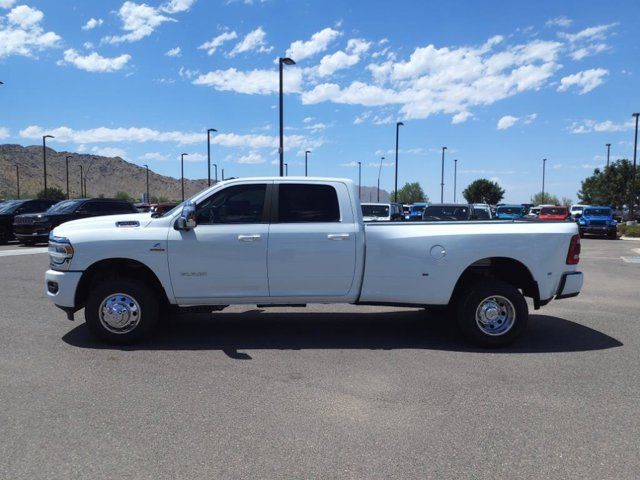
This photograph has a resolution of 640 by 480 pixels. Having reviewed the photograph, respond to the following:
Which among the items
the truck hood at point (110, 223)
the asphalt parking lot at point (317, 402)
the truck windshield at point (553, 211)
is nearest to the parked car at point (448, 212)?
the asphalt parking lot at point (317, 402)

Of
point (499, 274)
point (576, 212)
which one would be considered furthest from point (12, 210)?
point (576, 212)

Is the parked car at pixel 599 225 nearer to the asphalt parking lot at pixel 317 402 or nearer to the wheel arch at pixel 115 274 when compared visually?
the asphalt parking lot at pixel 317 402

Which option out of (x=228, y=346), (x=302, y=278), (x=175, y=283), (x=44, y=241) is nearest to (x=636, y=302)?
(x=302, y=278)

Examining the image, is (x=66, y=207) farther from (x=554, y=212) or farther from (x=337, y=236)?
(x=554, y=212)

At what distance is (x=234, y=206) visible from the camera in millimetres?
6340

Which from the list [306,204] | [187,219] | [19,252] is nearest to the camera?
[187,219]

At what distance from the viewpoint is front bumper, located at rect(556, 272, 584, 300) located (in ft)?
20.7

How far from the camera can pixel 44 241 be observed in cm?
2028

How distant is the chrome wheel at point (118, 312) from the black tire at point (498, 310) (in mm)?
3764

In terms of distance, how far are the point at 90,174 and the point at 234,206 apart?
148440 millimetres

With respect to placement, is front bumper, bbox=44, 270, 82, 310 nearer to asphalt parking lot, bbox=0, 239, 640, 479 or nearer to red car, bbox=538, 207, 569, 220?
asphalt parking lot, bbox=0, 239, 640, 479

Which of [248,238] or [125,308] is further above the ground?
[248,238]

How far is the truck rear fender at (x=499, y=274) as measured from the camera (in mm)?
6406

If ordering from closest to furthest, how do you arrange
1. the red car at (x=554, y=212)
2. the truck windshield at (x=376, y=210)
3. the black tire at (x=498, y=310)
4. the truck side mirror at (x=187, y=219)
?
1. the truck side mirror at (x=187, y=219)
2. the black tire at (x=498, y=310)
3. the truck windshield at (x=376, y=210)
4. the red car at (x=554, y=212)
